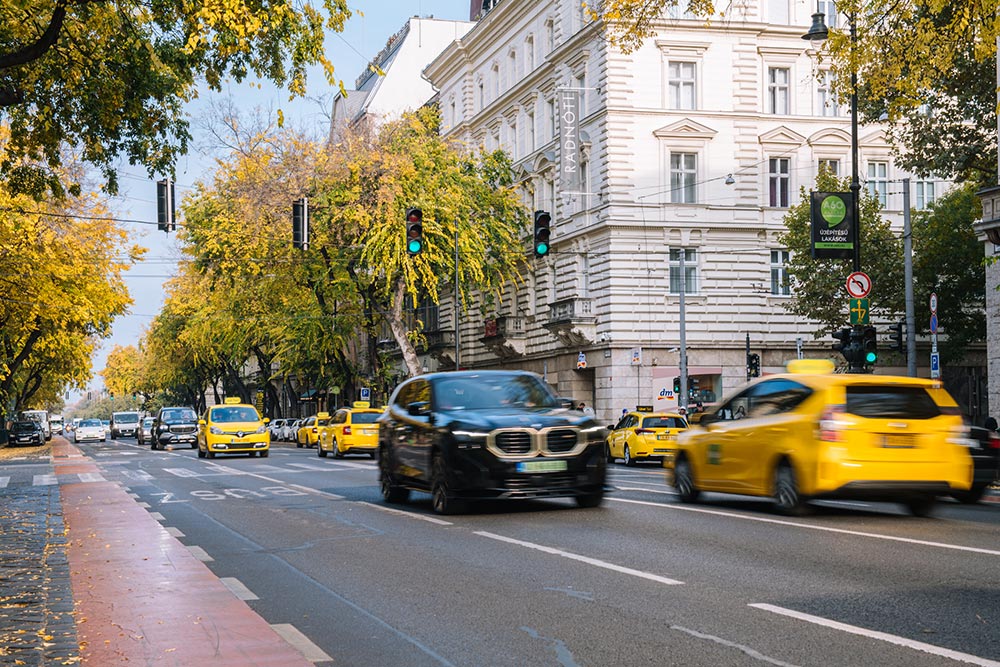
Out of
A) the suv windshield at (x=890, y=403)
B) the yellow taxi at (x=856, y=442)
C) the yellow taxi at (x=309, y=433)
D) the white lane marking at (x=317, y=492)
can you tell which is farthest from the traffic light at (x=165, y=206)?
the yellow taxi at (x=309, y=433)

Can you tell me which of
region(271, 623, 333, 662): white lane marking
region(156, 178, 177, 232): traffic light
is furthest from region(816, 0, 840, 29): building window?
region(271, 623, 333, 662): white lane marking

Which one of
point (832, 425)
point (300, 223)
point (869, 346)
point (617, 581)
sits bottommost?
point (617, 581)

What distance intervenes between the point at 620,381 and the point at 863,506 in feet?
103

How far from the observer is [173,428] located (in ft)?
189

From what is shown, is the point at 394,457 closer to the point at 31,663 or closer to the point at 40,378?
the point at 31,663

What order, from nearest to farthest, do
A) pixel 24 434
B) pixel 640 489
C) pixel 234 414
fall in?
1. pixel 640 489
2. pixel 234 414
3. pixel 24 434

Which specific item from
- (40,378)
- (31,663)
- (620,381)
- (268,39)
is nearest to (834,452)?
(268,39)

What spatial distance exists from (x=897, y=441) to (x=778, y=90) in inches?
1545

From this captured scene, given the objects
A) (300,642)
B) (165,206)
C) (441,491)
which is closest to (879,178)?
(165,206)

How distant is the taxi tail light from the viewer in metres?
14.8

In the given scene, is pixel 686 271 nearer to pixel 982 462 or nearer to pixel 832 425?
pixel 982 462

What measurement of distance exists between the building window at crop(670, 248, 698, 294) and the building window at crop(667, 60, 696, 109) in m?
5.68

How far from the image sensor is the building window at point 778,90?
51969mm

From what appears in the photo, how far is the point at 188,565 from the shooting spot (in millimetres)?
11367
